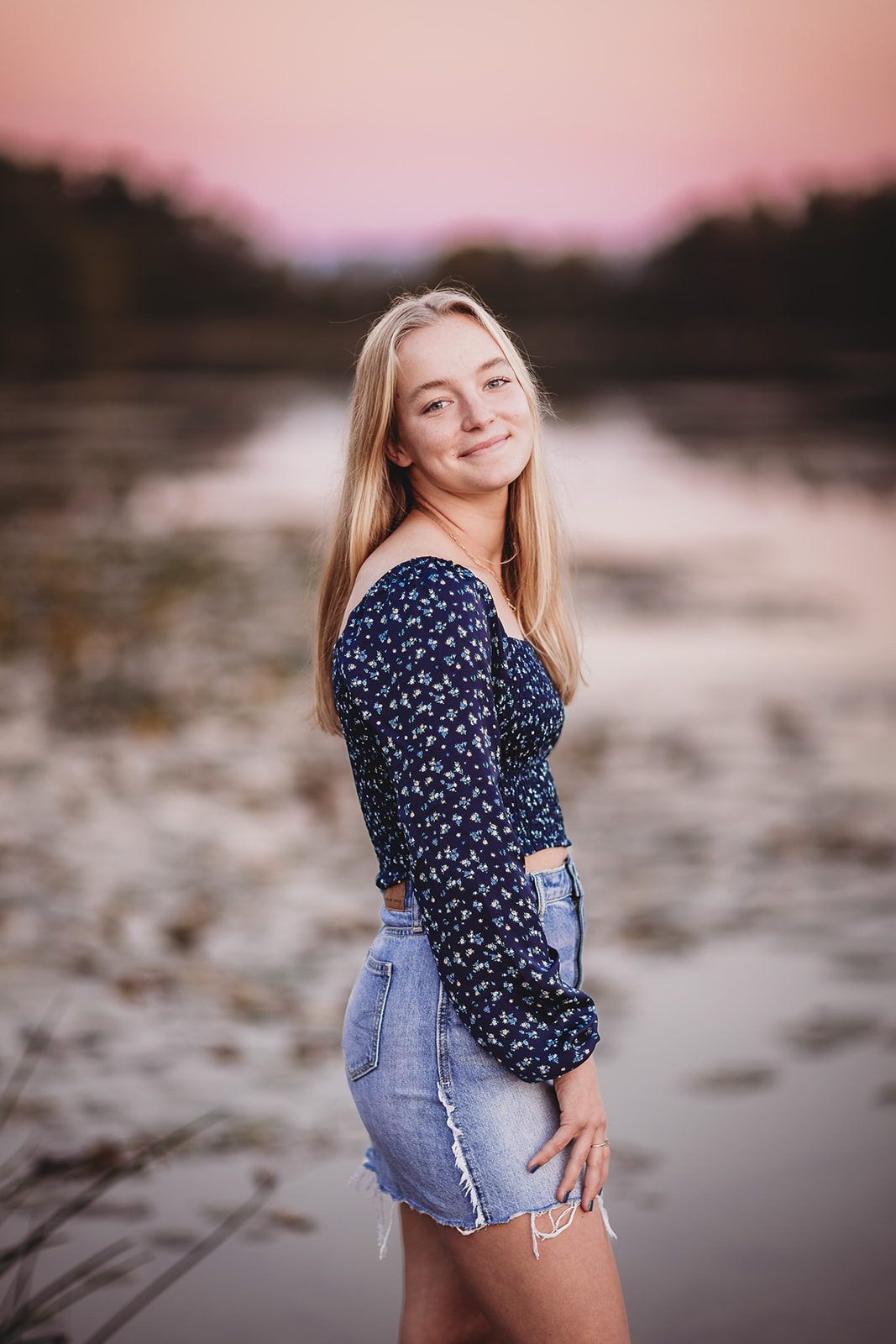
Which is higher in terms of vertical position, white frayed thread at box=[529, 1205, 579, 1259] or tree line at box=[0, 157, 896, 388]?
tree line at box=[0, 157, 896, 388]

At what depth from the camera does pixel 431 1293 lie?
5.79ft

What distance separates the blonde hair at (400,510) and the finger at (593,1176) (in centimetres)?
66

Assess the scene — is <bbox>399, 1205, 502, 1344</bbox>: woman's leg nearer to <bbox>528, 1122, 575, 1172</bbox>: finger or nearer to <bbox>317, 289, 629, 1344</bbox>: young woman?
<bbox>317, 289, 629, 1344</bbox>: young woman

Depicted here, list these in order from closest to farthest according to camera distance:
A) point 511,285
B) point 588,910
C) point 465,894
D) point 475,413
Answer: point 465,894 < point 475,413 < point 588,910 < point 511,285

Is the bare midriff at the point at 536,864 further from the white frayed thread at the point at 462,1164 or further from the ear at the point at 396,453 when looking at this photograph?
the ear at the point at 396,453

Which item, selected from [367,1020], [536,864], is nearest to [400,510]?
[536,864]

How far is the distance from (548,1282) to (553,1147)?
154mm

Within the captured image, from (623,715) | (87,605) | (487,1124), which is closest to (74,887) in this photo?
(623,715)

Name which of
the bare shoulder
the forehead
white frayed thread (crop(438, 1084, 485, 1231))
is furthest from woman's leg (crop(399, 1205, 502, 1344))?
the forehead

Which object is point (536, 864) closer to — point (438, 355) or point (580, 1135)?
point (580, 1135)

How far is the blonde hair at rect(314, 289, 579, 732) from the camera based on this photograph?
1.73 m

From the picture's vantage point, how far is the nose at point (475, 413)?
1690 mm

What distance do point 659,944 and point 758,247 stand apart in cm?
1169

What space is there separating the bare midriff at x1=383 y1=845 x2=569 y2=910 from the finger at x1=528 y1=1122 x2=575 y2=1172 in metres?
0.31
